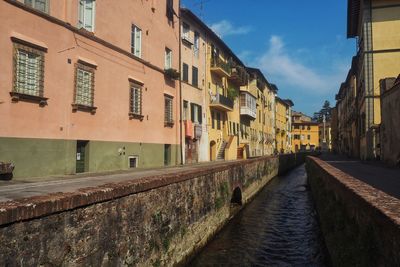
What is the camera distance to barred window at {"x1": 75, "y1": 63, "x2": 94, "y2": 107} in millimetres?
16641

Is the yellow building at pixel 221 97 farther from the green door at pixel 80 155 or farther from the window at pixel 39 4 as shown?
the window at pixel 39 4

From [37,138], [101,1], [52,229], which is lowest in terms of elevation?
[52,229]

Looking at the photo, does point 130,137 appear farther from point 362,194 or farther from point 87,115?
point 362,194

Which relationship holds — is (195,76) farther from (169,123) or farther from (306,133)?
(306,133)

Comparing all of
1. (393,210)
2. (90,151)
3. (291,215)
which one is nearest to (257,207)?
(291,215)

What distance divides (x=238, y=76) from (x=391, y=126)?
20.6 meters

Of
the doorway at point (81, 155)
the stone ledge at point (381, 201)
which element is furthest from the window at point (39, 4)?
the stone ledge at point (381, 201)

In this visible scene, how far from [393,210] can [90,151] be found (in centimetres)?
1445

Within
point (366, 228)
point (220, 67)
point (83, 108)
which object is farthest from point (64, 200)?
point (220, 67)

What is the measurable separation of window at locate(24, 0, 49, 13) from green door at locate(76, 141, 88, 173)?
542 centimetres

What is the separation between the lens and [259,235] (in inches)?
554

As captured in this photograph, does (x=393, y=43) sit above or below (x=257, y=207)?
above

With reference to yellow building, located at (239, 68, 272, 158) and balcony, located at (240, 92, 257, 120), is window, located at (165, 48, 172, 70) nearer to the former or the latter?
yellow building, located at (239, 68, 272, 158)

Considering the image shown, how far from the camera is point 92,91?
17.7 m
